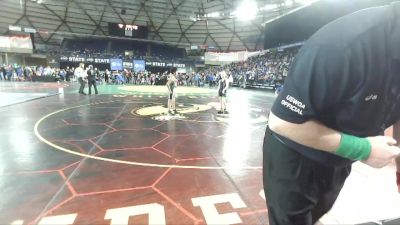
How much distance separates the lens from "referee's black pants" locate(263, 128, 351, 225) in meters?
1.24

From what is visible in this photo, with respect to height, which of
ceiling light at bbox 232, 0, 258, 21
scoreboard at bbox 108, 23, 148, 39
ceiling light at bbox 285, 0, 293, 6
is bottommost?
scoreboard at bbox 108, 23, 148, 39

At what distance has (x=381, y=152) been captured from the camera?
1082 mm

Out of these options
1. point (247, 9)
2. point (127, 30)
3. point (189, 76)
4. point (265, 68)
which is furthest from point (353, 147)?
point (127, 30)

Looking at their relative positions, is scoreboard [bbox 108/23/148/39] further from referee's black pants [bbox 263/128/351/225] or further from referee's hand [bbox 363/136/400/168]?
referee's hand [bbox 363/136/400/168]

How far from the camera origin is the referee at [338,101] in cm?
100

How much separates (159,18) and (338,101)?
45.2 metres

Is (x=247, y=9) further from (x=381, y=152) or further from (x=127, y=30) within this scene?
(x=381, y=152)

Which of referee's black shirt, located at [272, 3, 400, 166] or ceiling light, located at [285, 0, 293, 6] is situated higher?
ceiling light, located at [285, 0, 293, 6]

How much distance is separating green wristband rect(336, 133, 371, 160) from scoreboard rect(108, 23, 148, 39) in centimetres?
4544

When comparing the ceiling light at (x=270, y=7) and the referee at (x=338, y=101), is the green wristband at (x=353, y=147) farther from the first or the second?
the ceiling light at (x=270, y=7)

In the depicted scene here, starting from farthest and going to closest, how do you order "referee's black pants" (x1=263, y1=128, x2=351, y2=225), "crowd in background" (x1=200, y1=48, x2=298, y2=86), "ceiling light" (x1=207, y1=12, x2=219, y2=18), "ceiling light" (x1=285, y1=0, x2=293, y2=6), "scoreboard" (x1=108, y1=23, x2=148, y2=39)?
"scoreboard" (x1=108, y1=23, x2=148, y2=39), "ceiling light" (x1=207, y1=12, x2=219, y2=18), "ceiling light" (x1=285, y1=0, x2=293, y2=6), "crowd in background" (x1=200, y1=48, x2=298, y2=86), "referee's black pants" (x1=263, y1=128, x2=351, y2=225)

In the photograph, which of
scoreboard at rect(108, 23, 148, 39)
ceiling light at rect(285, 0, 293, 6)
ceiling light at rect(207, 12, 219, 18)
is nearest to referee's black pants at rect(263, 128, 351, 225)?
ceiling light at rect(285, 0, 293, 6)

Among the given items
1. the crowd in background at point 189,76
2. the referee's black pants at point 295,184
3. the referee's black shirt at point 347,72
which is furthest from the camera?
the crowd in background at point 189,76

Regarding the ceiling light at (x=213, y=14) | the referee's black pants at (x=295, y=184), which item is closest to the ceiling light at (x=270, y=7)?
the ceiling light at (x=213, y=14)
